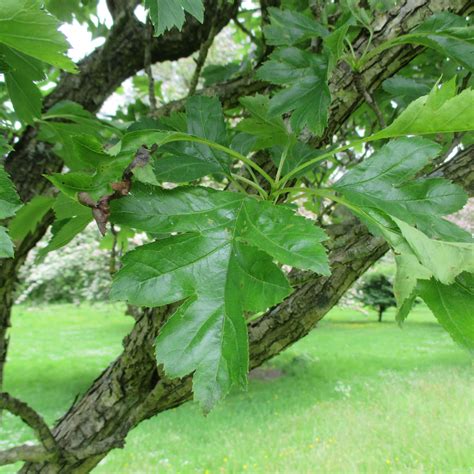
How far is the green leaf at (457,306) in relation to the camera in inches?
18.7

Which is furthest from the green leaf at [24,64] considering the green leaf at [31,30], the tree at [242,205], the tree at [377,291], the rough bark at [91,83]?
the tree at [377,291]

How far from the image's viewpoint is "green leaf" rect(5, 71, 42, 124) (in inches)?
29.9

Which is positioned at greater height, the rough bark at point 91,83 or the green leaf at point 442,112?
the rough bark at point 91,83

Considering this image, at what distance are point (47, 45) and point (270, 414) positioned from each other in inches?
177

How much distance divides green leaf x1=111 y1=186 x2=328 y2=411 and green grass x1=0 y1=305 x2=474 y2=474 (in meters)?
3.25

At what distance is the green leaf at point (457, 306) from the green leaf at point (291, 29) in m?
0.49

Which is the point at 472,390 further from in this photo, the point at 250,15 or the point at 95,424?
the point at 95,424

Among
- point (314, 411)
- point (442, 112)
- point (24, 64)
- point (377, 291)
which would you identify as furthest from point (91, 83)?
point (377, 291)

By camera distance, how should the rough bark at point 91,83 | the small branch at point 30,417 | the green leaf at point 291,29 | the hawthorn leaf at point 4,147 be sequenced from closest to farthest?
1. the hawthorn leaf at point 4,147
2. the green leaf at point 291,29
3. the small branch at point 30,417
4. the rough bark at point 91,83

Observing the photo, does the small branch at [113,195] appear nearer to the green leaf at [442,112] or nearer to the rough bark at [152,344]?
the green leaf at [442,112]

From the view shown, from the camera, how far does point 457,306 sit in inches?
18.9

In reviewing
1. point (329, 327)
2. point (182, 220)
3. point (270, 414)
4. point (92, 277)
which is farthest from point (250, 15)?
point (329, 327)

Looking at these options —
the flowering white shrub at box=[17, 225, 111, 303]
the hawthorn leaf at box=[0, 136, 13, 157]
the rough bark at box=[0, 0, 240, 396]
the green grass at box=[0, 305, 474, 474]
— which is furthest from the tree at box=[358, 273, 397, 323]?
the hawthorn leaf at box=[0, 136, 13, 157]

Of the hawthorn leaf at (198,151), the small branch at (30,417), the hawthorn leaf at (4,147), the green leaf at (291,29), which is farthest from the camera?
the small branch at (30,417)
